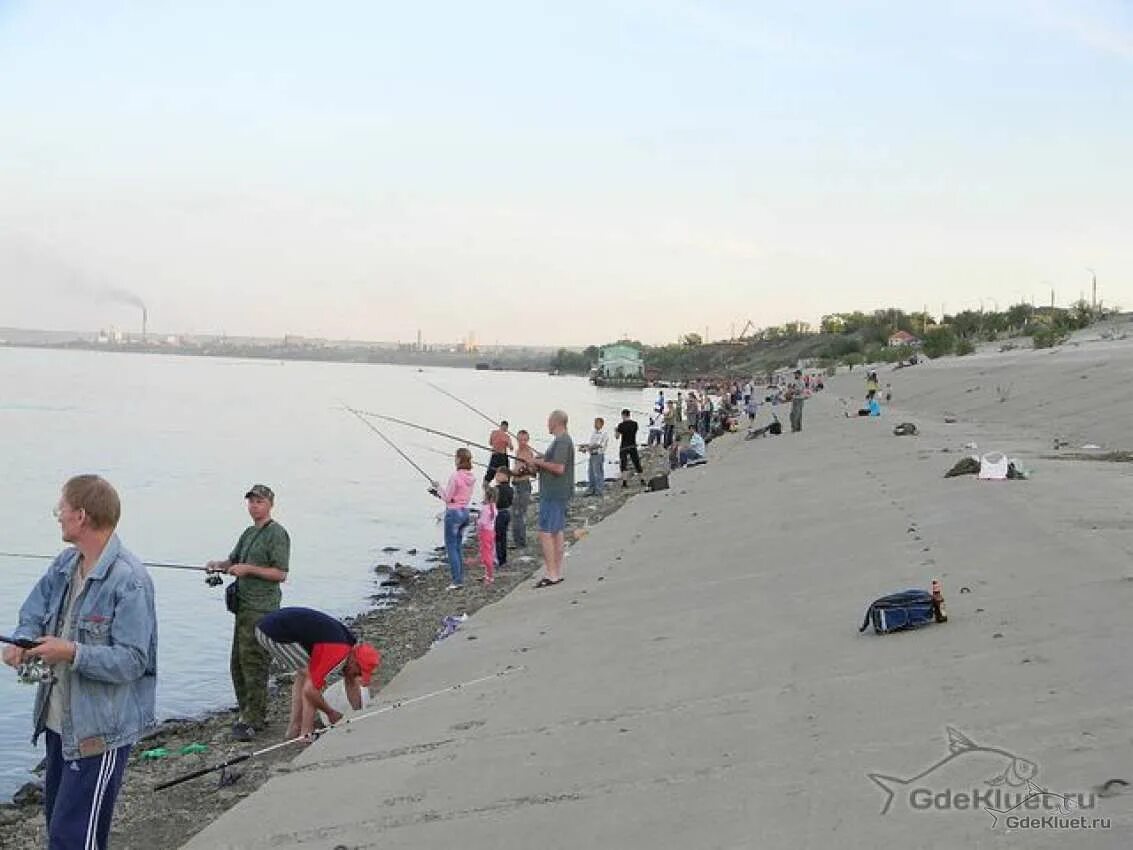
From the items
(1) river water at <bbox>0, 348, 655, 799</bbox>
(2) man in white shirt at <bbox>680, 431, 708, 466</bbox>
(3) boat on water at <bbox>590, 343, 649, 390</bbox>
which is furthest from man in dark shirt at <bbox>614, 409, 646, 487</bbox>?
(3) boat on water at <bbox>590, 343, 649, 390</bbox>

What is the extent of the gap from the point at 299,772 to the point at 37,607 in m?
2.45

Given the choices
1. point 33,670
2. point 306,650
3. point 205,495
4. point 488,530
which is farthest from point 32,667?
point 205,495

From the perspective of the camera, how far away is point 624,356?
138375 mm

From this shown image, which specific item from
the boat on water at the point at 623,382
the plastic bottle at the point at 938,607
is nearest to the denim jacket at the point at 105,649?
the plastic bottle at the point at 938,607

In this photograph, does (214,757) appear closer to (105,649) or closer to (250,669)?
(250,669)

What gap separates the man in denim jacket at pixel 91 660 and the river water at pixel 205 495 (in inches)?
183

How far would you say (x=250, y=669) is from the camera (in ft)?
25.9

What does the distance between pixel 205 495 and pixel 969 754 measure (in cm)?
2680

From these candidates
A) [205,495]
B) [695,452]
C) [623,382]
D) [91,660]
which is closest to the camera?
[91,660]

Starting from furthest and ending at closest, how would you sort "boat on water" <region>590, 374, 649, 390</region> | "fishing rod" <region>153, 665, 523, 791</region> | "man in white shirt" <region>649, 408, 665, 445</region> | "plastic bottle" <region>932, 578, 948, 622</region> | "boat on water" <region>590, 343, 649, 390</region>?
"boat on water" <region>590, 343, 649, 390</region> → "boat on water" <region>590, 374, 649, 390</region> → "man in white shirt" <region>649, 408, 665, 445</region> → "fishing rod" <region>153, 665, 523, 791</region> → "plastic bottle" <region>932, 578, 948, 622</region>

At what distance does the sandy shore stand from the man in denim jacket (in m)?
1.21

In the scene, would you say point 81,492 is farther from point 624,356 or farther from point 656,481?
point 624,356

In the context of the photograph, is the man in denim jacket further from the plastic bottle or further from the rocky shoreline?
the plastic bottle

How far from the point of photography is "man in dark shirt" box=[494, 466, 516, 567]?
14.2m
